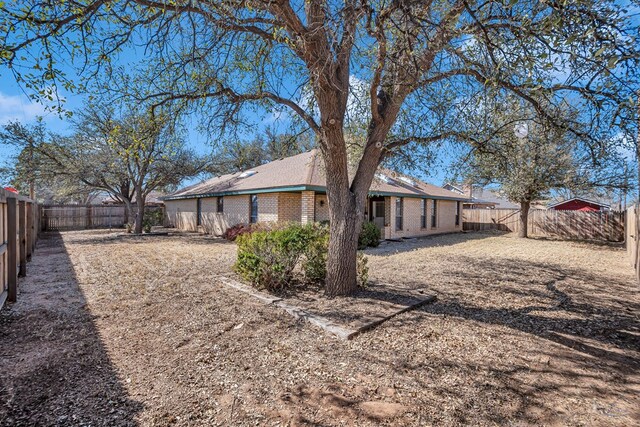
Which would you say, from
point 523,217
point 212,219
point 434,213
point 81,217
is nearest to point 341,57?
point 212,219

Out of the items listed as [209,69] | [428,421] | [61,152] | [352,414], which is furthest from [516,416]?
[61,152]

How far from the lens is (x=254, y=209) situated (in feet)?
49.5

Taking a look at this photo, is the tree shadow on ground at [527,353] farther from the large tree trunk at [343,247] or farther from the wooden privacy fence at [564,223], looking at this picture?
the wooden privacy fence at [564,223]

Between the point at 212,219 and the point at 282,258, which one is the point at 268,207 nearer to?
the point at 212,219

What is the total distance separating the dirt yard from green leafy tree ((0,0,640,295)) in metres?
1.88

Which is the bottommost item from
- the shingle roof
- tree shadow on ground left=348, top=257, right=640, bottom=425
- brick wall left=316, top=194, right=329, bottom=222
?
tree shadow on ground left=348, top=257, right=640, bottom=425

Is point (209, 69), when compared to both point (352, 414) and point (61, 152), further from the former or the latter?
point (61, 152)

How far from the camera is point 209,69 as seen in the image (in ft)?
17.3

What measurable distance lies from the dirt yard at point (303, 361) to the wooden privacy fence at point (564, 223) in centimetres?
1489

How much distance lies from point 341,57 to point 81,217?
24.2m

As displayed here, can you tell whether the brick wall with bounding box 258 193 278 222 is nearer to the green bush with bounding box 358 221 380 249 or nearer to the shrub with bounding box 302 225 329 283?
the green bush with bounding box 358 221 380 249

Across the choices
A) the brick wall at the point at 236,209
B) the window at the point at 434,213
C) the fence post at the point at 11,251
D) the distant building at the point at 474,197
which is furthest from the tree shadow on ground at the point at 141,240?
the window at the point at 434,213

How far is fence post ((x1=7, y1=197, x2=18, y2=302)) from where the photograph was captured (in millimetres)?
5172

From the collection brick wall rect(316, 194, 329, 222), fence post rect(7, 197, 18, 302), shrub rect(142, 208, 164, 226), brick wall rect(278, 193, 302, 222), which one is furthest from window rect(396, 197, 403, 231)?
shrub rect(142, 208, 164, 226)
